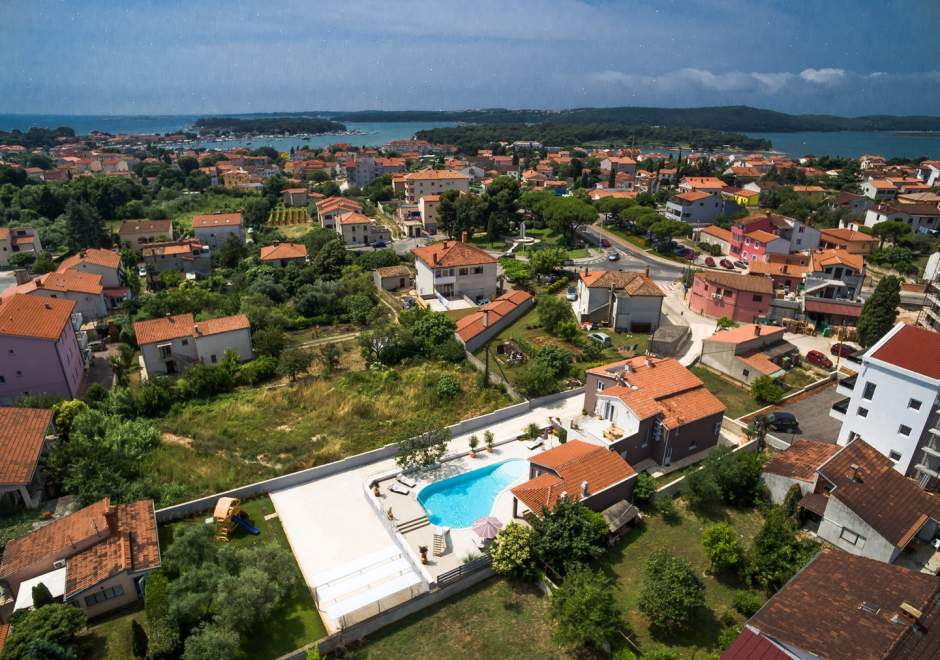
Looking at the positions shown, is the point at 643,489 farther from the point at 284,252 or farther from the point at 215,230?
the point at 215,230

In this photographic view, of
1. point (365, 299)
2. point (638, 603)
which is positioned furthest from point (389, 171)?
point (638, 603)

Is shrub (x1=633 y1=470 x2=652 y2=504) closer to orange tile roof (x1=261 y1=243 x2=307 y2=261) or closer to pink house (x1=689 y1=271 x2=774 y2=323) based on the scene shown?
pink house (x1=689 y1=271 x2=774 y2=323)

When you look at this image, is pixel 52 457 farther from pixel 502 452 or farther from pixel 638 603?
pixel 638 603

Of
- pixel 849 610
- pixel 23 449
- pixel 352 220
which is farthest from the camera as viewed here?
pixel 352 220

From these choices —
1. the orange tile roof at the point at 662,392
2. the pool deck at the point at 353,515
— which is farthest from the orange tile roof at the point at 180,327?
the orange tile roof at the point at 662,392

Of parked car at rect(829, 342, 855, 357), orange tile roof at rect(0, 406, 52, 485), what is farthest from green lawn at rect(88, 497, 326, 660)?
parked car at rect(829, 342, 855, 357)

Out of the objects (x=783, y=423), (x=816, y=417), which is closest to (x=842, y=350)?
(x=816, y=417)
